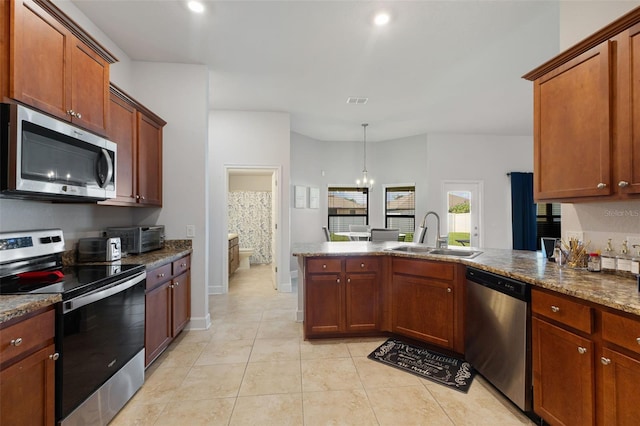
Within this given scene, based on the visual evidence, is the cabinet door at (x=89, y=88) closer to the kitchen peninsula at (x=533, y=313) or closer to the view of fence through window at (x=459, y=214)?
the kitchen peninsula at (x=533, y=313)

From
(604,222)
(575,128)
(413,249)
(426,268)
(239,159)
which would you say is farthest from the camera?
(239,159)

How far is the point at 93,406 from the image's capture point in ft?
5.01

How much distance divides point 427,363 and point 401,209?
14.8 feet

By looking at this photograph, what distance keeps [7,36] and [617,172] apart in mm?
3250

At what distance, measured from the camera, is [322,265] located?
273 cm

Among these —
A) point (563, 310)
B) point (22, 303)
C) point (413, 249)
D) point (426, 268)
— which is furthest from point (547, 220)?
point (22, 303)

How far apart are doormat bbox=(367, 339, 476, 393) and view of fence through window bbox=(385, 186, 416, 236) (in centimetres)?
407

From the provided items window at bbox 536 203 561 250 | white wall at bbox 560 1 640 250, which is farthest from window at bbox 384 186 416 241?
white wall at bbox 560 1 640 250

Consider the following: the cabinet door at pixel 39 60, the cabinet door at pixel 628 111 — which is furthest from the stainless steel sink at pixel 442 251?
the cabinet door at pixel 39 60

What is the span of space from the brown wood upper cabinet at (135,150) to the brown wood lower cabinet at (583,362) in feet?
10.3

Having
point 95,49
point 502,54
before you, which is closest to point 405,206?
point 502,54

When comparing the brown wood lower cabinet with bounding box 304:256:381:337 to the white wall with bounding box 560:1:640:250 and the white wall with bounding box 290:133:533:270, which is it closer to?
the white wall with bounding box 560:1:640:250

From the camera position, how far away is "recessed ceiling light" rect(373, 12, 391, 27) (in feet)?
7.67

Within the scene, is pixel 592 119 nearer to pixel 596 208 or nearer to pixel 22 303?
pixel 596 208
